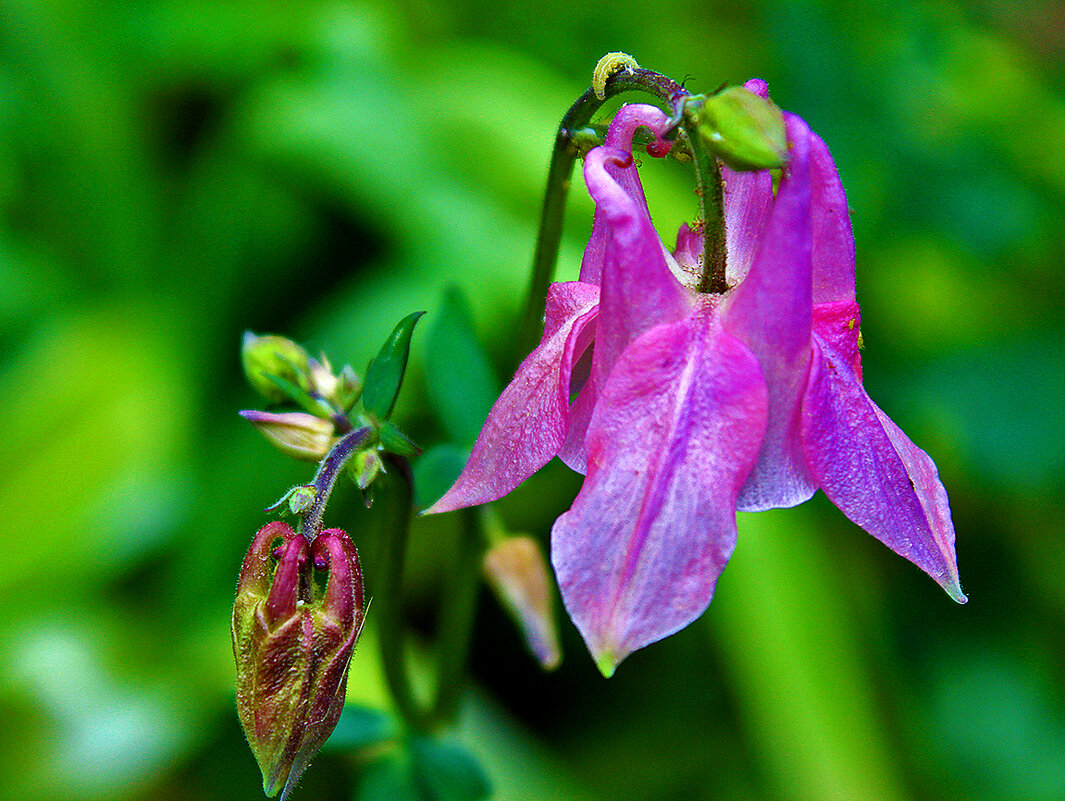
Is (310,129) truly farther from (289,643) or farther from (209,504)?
(289,643)

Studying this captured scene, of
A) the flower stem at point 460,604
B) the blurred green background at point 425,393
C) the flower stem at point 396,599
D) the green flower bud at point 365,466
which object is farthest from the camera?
the blurred green background at point 425,393

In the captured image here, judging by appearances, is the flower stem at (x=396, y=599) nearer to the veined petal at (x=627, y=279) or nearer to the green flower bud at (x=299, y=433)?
the green flower bud at (x=299, y=433)

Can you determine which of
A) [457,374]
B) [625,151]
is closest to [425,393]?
[457,374]

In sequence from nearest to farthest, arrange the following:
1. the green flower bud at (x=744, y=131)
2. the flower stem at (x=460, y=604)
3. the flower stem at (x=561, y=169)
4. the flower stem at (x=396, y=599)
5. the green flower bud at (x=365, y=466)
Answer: the green flower bud at (x=744, y=131) < the flower stem at (x=561, y=169) < the green flower bud at (x=365, y=466) < the flower stem at (x=396, y=599) < the flower stem at (x=460, y=604)

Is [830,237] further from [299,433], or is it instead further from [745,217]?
[299,433]

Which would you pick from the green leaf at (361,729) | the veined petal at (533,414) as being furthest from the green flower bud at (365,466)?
the green leaf at (361,729)

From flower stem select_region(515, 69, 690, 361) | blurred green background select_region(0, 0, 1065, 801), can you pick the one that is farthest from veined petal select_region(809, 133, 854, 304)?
blurred green background select_region(0, 0, 1065, 801)

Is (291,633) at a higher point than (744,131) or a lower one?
lower
